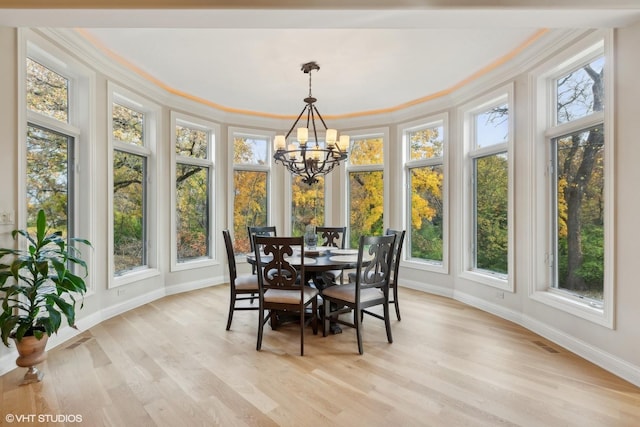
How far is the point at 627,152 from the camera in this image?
2.25 m

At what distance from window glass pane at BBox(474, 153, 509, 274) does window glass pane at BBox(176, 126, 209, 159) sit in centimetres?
392

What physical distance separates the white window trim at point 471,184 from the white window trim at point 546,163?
0.28 m

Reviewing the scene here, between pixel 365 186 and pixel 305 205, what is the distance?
1.08 m

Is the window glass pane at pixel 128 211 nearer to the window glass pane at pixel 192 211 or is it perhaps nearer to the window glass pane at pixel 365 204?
the window glass pane at pixel 192 211

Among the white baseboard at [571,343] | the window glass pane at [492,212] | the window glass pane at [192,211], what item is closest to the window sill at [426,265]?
the window glass pane at [492,212]

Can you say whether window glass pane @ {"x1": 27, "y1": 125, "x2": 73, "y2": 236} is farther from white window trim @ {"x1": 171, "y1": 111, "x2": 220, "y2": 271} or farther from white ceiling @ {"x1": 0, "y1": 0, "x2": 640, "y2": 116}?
white window trim @ {"x1": 171, "y1": 111, "x2": 220, "y2": 271}

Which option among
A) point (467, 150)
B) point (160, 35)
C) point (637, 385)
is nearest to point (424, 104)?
point (467, 150)

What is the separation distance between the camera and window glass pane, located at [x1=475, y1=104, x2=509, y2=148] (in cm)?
365

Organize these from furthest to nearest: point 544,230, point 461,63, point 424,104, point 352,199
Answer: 1. point 352,199
2. point 424,104
3. point 461,63
4. point 544,230

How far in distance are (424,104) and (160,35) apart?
3389mm

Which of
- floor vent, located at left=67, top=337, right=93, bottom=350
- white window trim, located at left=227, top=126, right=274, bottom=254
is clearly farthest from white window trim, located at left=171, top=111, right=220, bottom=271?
floor vent, located at left=67, top=337, right=93, bottom=350

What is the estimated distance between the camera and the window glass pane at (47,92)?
2768 mm

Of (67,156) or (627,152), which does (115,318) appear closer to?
(67,156)

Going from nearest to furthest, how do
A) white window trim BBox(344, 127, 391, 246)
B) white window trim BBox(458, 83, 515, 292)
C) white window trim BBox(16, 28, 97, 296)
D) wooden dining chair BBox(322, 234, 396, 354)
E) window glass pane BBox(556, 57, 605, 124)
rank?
window glass pane BBox(556, 57, 605, 124)
wooden dining chair BBox(322, 234, 396, 354)
white window trim BBox(16, 28, 97, 296)
white window trim BBox(458, 83, 515, 292)
white window trim BBox(344, 127, 391, 246)
